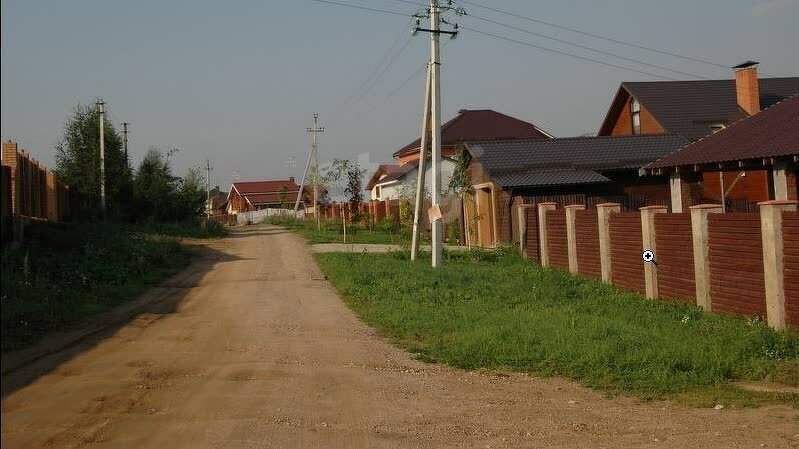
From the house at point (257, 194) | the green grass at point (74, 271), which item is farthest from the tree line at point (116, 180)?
the house at point (257, 194)

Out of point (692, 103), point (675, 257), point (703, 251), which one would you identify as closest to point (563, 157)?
point (692, 103)

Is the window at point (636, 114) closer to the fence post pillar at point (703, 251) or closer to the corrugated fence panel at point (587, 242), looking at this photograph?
the corrugated fence panel at point (587, 242)

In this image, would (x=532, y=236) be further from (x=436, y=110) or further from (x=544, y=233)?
(x=436, y=110)

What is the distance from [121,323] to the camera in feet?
41.3

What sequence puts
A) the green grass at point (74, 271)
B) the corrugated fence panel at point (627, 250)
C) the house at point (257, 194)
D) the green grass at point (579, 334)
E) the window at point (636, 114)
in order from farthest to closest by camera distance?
the house at point (257, 194)
the window at point (636, 114)
the corrugated fence panel at point (627, 250)
the green grass at point (74, 271)
the green grass at point (579, 334)

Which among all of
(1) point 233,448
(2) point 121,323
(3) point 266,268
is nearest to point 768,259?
(1) point 233,448

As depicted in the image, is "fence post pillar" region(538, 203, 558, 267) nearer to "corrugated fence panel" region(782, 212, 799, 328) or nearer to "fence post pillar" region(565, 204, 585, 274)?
"fence post pillar" region(565, 204, 585, 274)

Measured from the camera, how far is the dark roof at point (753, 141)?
18.7 metres

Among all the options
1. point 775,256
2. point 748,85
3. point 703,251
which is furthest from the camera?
point 748,85

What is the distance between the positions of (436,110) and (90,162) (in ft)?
69.3

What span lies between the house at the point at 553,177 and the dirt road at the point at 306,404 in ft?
53.4

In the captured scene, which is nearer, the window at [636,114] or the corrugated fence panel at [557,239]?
the corrugated fence panel at [557,239]

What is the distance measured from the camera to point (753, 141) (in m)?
20.2

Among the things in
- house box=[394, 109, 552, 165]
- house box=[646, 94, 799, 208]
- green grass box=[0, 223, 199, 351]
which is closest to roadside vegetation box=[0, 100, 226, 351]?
green grass box=[0, 223, 199, 351]
